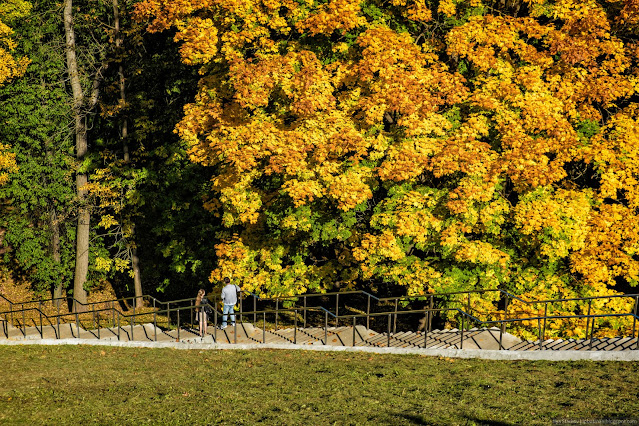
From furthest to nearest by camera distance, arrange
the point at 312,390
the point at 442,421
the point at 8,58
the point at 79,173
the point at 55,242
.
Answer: the point at 55,242 < the point at 79,173 < the point at 8,58 < the point at 312,390 < the point at 442,421

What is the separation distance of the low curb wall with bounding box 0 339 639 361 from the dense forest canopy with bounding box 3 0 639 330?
276cm

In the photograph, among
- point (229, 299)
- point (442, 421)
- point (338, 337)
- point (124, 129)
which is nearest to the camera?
point (442, 421)

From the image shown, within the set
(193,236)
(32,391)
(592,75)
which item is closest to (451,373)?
(32,391)

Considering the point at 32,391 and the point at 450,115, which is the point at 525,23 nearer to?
the point at 450,115

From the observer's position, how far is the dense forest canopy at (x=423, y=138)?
1598 cm

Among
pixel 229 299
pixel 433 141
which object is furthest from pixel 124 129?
pixel 433 141

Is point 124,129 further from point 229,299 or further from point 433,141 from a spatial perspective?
point 433,141

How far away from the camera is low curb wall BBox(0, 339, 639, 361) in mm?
12102

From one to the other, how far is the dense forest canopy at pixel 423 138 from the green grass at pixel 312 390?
410 cm

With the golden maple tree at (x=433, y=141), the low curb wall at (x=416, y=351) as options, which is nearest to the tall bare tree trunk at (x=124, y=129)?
the golden maple tree at (x=433, y=141)

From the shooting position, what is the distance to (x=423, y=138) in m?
16.2

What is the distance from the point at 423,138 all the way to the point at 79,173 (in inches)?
528

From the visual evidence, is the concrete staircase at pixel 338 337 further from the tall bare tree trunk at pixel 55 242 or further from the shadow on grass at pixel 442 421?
the tall bare tree trunk at pixel 55 242

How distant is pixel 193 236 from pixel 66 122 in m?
6.41
